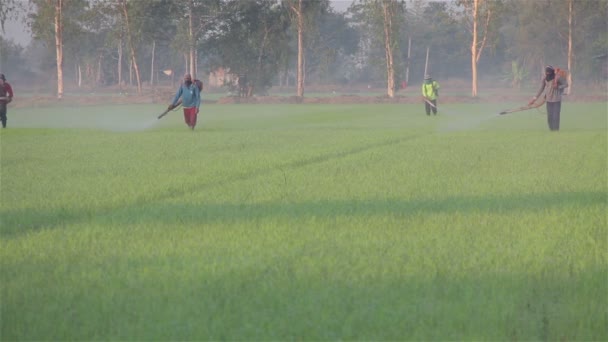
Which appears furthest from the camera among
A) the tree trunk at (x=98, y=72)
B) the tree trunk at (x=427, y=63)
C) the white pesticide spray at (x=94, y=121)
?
the tree trunk at (x=427, y=63)

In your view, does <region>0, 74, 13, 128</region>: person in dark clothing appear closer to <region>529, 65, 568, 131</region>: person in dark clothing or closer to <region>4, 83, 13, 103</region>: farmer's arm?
<region>4, 83, 13, 103</region>: farmer's arm

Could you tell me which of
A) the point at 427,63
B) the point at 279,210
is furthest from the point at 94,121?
the point at 427,63

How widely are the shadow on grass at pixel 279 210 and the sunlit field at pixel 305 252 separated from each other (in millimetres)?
30

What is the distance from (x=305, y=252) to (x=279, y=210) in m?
2.58

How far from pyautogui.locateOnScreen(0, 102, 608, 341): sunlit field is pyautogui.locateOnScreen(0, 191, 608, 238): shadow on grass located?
30 mm

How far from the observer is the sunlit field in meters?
5.12

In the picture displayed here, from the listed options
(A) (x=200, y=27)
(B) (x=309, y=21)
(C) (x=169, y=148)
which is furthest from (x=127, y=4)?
(C) (x=169, y=148)

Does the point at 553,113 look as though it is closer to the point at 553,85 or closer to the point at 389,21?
the point at 553,85

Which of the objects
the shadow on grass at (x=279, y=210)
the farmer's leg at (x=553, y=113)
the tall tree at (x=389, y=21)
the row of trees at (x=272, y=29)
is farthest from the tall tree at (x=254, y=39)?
the shadow on grass at (x=279, y=210)

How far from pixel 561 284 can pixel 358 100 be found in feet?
191

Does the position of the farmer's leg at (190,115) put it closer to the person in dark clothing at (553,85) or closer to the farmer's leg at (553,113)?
the person in dark clothing at (553,85)

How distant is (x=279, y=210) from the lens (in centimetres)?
969

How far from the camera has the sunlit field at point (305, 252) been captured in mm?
5117

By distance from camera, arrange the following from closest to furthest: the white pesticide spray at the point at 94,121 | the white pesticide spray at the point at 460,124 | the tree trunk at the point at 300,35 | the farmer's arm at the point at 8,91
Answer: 1. the farmer's arm at the point at 8,91
2. the white pesticide spray at the point at 460,124
3. the white pesticide spray at the point at 94,121
4. the tree trunk at the point at 300,35
